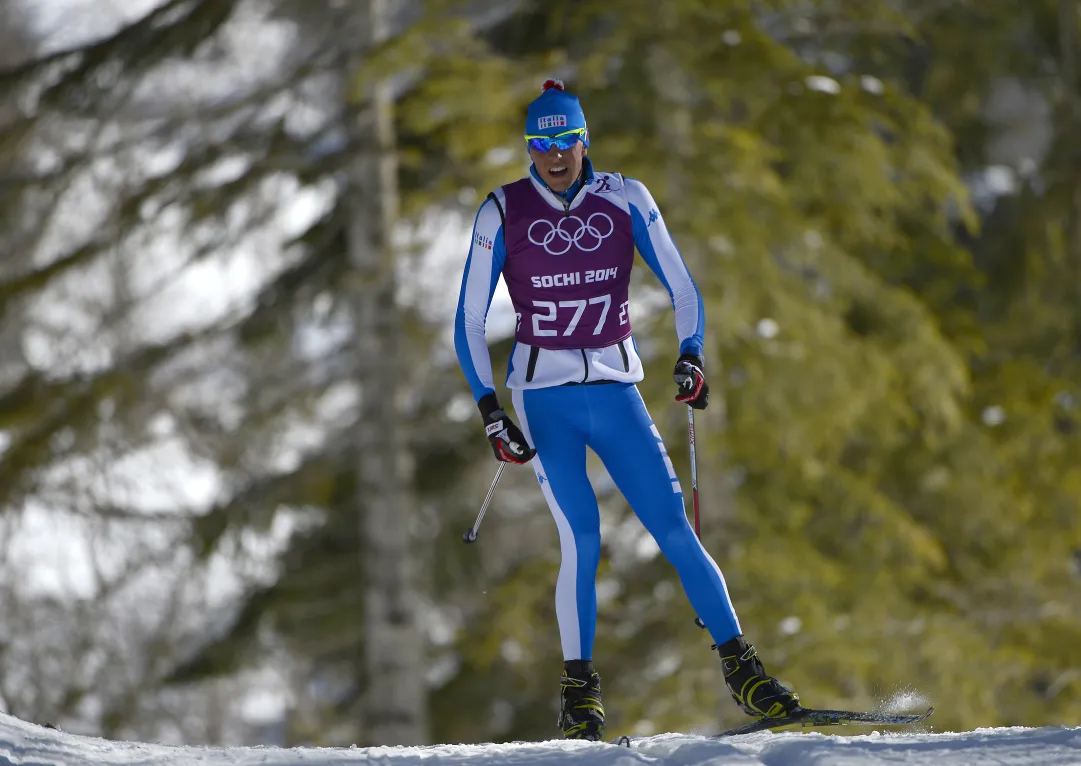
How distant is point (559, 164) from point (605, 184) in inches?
7.5

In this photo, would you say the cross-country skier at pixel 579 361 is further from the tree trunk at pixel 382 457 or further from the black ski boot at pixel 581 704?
the tree trunk at pixel 382 457

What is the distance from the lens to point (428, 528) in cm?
1202

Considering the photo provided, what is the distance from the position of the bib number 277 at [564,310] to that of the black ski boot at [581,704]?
1179 mm

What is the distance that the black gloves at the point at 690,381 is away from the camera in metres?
4.46

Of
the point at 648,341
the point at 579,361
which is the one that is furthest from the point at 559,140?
the point at 648,341

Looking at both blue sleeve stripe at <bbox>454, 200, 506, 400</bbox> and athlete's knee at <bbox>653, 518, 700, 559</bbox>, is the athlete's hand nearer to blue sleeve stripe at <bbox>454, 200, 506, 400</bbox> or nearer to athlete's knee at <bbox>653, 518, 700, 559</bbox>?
blue sleeve stripe at <bbox>454, 200, 506, 400</bbox>

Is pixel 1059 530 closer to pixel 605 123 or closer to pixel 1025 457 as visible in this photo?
pixel 1025 457

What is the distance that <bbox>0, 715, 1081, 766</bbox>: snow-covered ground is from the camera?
3906 mm

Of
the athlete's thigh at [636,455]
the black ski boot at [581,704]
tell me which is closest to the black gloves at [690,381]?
the athlete's thigh at [636,455]

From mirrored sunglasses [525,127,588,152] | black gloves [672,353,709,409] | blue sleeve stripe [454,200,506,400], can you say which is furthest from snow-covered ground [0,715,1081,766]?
mirrored sunglasses [525,127,588,152]

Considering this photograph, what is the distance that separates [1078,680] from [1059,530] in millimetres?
1346

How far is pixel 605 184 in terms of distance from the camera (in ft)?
15.1

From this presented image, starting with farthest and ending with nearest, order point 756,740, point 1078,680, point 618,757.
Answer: point 1078,680 < point 756,740 < point 618,757

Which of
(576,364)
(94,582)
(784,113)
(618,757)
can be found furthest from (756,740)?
(94,582)
